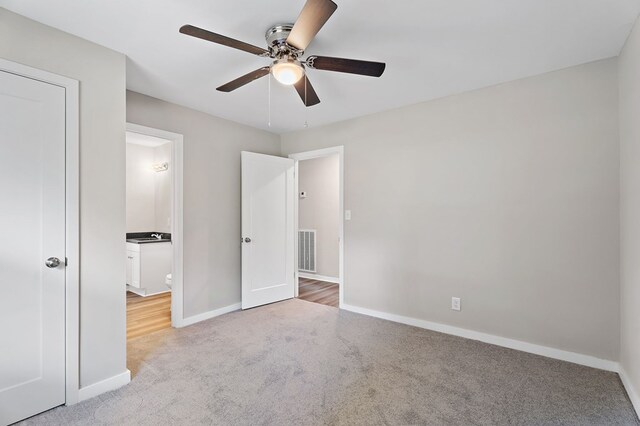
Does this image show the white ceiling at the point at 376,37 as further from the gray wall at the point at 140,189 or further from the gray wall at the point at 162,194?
the gray wall at the point at 140,189

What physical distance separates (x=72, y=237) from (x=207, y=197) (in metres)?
1.72

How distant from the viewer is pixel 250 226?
13.3 ft

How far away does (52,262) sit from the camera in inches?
78.1

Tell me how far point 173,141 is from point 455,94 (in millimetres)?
3000

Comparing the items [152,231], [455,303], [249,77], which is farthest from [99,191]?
[152,231]

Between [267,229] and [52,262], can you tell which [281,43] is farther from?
[267,229]

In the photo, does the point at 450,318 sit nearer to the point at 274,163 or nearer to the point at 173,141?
the point at 274,163

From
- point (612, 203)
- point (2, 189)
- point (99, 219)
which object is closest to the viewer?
point (2, 189)

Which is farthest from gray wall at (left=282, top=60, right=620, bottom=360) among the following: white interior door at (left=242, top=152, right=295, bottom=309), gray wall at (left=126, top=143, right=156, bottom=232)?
gray wall at (left=126, top=143, right=156, bottom=232)

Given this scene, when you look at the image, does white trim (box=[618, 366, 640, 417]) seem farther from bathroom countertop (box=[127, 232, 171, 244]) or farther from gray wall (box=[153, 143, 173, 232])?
gray wall (box=[153, 143, 173, 232])

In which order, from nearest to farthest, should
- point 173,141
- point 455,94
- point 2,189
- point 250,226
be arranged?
point 2,189
point 455,94
point 173,141
point 250,226

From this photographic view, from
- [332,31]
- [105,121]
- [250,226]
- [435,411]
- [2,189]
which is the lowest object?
[435,411]

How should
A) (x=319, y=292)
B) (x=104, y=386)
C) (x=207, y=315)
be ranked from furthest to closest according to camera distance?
(x=319, y=292) → (x=207, y=315) → (x=104, y=386)

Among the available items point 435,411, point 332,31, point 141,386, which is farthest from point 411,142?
point 141,386
